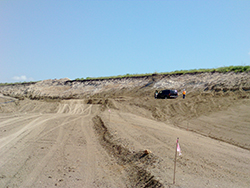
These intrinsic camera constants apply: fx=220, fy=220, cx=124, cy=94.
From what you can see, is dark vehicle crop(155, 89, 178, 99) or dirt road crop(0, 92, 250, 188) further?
dark vehicle crop(155, 89, 178, 99)

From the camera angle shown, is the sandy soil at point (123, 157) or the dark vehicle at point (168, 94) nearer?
the sandy soil at point (123, 157)

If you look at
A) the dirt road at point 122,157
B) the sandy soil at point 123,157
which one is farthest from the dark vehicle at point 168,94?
the dirt road at point 122,157

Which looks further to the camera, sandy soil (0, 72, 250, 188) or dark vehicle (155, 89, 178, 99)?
dark vehicle (155, 89, 178, 99)

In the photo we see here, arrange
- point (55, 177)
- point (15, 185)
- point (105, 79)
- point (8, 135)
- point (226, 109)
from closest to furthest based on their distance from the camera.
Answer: point (15, 185)
point (55, 177)
point (8, 135)
point (226, 109)
point (105, 79)

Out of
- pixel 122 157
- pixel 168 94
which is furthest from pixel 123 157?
pixel 168 94

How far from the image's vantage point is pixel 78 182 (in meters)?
7.22

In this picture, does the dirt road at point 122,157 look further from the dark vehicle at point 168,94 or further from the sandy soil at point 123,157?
the dark vehicle at point 168,94

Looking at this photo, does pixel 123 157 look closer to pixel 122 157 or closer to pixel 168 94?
pixel 122 157

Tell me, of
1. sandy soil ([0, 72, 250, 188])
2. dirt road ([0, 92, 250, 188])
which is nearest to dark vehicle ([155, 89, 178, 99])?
sandy soil ([0, 72, 250, 188])

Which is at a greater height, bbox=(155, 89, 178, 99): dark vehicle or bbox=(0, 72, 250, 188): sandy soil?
bbox=(155, 89, 178, 99): dark vehicle

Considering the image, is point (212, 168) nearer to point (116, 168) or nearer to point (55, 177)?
point (116, 168)

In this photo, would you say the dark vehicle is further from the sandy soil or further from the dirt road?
the dirt road

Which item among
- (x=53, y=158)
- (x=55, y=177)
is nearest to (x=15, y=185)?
(x=55, y=177)

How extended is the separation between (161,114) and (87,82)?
35.5m
